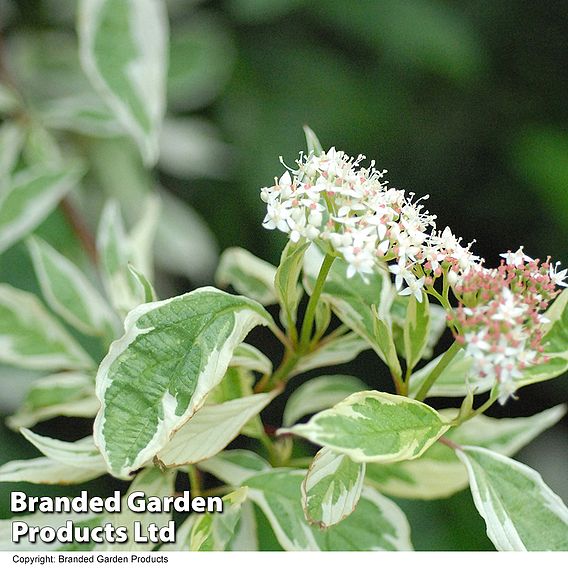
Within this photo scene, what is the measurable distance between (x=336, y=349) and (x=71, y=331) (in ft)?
1.63

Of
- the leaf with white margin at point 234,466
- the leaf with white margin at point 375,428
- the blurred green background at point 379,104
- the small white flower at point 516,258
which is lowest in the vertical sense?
the leaf with white margin at point 375,428

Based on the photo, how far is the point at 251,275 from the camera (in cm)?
64

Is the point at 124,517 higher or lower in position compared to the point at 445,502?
lower

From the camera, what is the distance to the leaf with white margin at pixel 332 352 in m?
0.55

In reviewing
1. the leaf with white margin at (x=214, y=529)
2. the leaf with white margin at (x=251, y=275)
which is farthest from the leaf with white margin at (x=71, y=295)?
the leaf with white margin at (x=214, y=529)

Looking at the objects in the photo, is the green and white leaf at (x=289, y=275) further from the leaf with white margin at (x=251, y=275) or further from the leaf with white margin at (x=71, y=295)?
the leaf with white margin at (x=71, y=295)

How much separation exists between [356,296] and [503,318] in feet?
0.46

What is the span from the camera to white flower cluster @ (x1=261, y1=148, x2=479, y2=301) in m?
0.44

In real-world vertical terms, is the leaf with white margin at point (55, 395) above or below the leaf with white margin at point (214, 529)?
above

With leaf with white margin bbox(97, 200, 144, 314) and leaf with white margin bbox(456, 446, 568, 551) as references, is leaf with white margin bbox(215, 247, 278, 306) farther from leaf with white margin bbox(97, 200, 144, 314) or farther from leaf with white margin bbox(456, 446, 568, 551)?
leaf with white margin bbox(456, 446, 568, 551)

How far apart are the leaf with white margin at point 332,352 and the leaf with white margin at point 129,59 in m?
0.26

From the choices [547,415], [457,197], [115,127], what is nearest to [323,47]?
[457,197]

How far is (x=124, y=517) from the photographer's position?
562 mm
